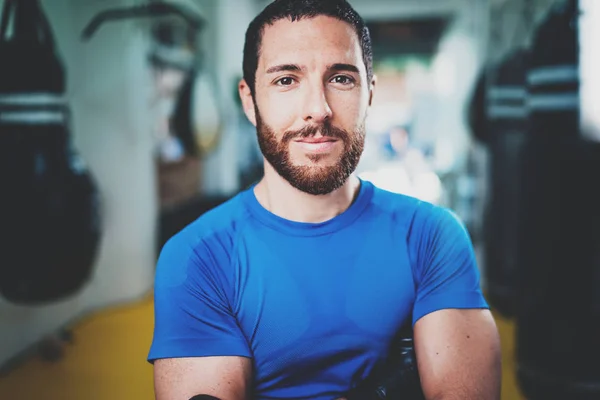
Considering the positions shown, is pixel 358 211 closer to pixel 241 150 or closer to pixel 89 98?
pixel 89 98

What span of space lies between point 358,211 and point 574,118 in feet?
4.80

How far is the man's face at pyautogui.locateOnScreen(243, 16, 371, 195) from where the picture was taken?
1215mm

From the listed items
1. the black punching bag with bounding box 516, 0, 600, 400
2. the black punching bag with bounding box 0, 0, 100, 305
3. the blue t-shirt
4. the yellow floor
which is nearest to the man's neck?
the blue t-shirt

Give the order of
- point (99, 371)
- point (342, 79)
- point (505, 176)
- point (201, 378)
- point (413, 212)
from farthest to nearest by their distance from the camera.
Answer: point (505, 176) → point (99, 371) → point (413, 212) → point (342, 79) → point (201, 378)

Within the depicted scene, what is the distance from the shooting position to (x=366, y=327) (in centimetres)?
126

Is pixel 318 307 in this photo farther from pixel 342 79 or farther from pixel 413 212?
pixel 342 79

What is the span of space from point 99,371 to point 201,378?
196 centimetres

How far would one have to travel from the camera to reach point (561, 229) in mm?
2293

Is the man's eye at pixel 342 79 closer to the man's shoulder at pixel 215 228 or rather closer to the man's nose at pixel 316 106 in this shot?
the man's nose at pixel 316 106

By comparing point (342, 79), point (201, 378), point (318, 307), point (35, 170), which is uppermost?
point (342, 79)

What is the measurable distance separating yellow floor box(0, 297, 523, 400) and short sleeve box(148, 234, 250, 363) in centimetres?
145

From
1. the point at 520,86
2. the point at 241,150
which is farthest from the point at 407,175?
the point at 520,86

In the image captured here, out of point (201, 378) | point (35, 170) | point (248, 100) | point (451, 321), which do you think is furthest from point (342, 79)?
point (35, 170)

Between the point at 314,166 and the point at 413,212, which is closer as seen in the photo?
the point at 314,166
